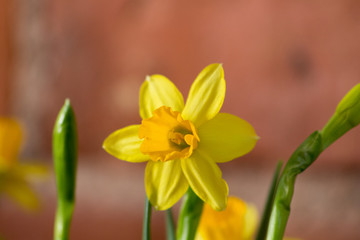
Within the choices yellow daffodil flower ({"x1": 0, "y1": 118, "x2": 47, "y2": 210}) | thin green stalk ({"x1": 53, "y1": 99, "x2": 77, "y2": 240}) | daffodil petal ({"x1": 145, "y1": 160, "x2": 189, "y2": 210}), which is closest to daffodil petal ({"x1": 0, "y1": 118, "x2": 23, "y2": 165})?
yellow daffodil flower ({"x1": 0, "y1": 118, "x2": 47, "y2": 210})

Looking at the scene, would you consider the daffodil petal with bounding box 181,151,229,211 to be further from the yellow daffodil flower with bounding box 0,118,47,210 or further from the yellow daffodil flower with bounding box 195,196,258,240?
the yellow daffodil flower with bounding box 0,118,47,210

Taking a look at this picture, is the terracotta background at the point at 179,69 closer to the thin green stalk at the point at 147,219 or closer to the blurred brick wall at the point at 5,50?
the blurred brick wall at the point at 5,50

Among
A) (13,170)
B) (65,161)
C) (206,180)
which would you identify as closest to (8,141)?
(13,170)

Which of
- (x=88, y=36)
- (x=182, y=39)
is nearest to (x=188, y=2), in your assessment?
(x=182, y=39)

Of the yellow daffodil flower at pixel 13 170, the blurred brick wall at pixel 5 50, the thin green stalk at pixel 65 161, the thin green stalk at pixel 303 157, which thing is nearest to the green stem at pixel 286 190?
the thin green stalk at pixel 303 157

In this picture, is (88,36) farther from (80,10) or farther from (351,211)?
(351,211)
